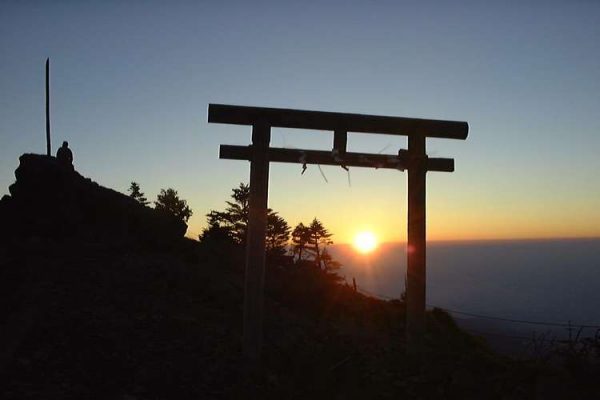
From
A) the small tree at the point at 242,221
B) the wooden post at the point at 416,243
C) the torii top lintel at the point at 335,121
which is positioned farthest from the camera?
the small tree at the point at 242,221

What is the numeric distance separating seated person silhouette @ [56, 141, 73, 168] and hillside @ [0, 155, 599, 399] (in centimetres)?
81

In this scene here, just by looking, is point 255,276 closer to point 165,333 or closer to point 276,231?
point 165,333

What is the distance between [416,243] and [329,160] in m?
1.84

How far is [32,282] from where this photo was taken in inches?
410

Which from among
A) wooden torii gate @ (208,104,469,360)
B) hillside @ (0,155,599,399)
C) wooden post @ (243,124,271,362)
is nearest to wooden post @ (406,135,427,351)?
wooden torii gate @ (208,104,469,360)

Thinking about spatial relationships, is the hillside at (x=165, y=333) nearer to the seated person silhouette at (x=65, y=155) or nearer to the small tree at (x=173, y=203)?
the seated person silhouette at (x=65, y=155)

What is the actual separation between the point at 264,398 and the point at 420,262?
3.09 metres

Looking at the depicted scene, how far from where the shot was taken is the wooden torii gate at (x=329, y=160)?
661cm

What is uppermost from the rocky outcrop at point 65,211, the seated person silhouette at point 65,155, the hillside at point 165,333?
the seated person silhouette at point 65,155

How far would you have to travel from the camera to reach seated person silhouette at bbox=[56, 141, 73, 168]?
18375 mm

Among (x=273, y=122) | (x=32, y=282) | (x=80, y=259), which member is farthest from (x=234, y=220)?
(x=273, y=122)

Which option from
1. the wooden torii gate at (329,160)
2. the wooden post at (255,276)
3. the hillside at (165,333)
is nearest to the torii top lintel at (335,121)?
the wooden torii gate at (329,160)

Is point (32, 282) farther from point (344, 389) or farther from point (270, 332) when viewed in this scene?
point (344, 389)

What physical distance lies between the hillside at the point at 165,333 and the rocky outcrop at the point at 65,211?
5 cm
